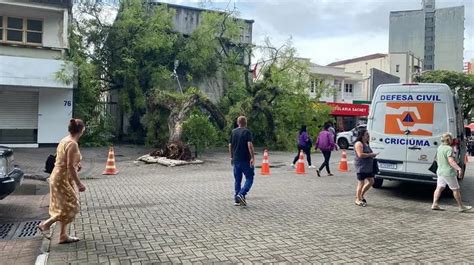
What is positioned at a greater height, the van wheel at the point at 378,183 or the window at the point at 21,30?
the window at the point at 21,30

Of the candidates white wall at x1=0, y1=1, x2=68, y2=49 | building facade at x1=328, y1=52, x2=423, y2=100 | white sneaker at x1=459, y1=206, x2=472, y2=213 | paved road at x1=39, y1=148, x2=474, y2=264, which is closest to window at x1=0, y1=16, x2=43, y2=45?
white wall at x1=0, y1=1, x2=68, y2=49

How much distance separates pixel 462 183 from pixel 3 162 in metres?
11.8

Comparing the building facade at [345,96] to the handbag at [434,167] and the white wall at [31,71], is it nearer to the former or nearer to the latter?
the white wall at [31,71]

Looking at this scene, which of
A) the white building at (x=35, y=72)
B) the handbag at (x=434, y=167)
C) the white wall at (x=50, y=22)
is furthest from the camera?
the white wall at (x=50, y=22)

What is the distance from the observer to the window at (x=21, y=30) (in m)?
19.3

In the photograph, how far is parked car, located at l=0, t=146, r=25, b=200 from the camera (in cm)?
661

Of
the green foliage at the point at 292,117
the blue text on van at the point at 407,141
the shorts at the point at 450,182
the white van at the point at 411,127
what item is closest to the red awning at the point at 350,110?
the green foliage at the point at 292,117

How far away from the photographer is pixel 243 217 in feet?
23.1

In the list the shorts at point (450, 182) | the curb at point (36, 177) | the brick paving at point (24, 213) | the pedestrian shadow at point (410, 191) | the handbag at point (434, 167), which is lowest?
the brick paving at point (24, 213)

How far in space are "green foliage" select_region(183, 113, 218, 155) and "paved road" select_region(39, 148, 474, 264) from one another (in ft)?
19.0

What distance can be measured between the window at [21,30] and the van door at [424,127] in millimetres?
17374

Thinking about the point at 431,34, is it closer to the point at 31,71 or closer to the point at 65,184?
the point at 31,71

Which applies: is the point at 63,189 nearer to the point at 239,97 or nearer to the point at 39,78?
the point at 39,78

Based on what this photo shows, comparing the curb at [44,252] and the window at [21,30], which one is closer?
the curb at [44,252]
